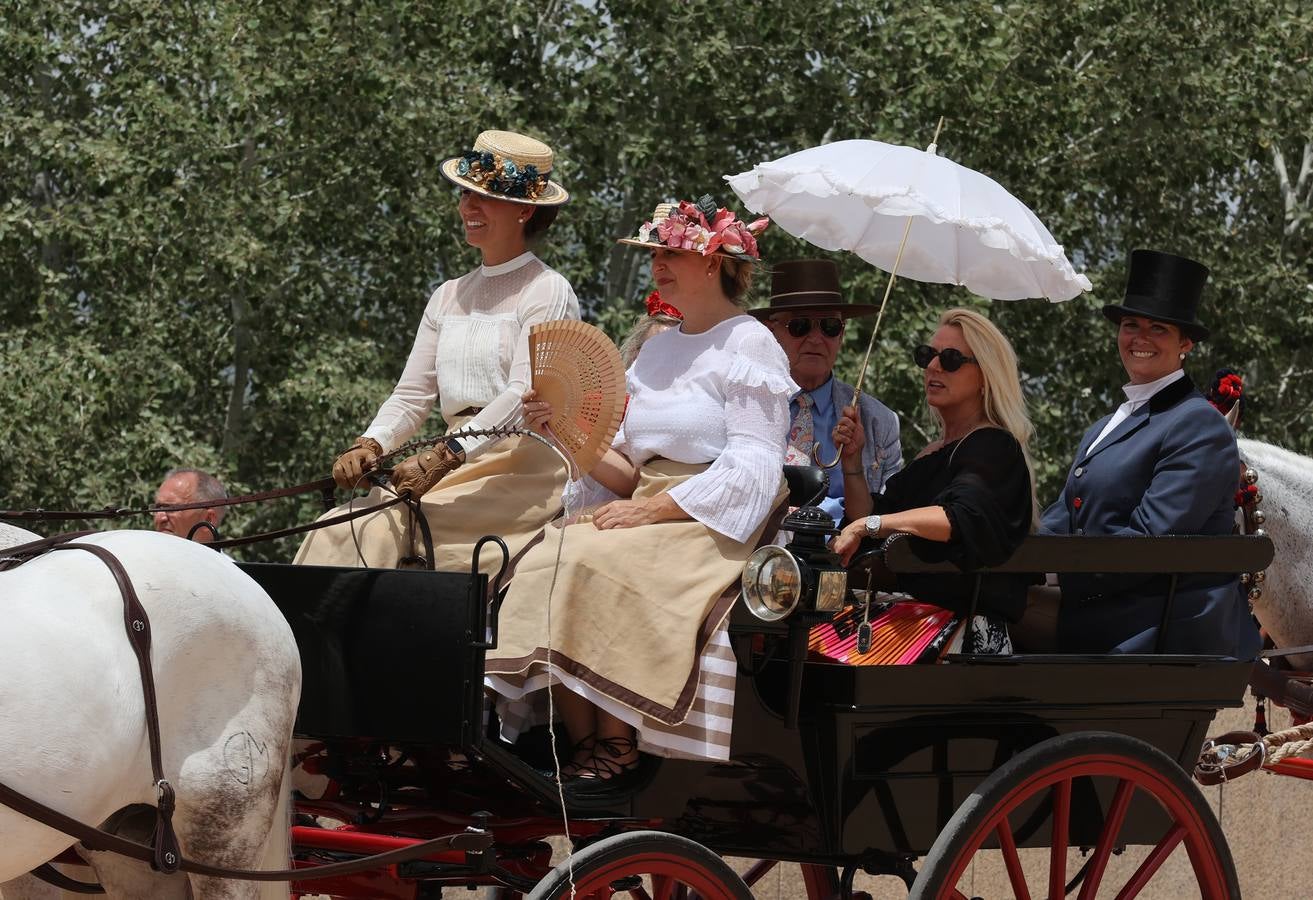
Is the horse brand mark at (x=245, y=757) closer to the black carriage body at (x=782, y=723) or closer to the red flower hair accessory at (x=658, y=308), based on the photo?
the black carriage body at (x=782, y=723)

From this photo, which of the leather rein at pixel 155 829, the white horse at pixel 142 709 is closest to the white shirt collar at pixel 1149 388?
the leather rein at pixel 155 829

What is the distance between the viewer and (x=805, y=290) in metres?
5.93

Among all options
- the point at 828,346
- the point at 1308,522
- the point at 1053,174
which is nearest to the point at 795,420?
the point at 828,346

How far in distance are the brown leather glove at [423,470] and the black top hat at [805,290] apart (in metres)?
1.66

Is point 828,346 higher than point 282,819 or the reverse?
higher

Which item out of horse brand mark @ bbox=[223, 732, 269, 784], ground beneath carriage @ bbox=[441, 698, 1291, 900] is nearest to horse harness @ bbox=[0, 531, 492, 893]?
horse brand mark @ bbox=[223, 732, 269, 784]

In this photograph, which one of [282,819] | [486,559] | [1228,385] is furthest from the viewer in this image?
[1228,385]

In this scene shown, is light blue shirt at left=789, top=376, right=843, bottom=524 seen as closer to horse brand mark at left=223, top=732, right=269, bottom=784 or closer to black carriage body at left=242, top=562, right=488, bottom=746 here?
black carriage body at left=242, top=562, right=488, bottom=746

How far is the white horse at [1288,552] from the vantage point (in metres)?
5.97

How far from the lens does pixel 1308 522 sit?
19.6ft

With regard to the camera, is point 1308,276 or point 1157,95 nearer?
point 1157,95

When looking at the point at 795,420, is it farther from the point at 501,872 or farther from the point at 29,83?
the point at 29,83

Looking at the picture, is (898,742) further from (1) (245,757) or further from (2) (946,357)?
(1) (245,757)

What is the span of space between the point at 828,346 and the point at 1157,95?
7.65m
